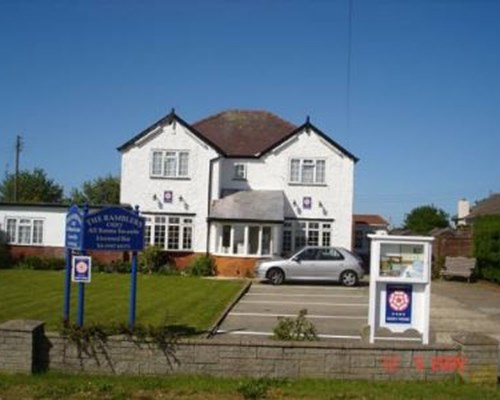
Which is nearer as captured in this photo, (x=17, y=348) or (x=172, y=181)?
(x=17, y=348)

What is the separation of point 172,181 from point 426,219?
44350mm

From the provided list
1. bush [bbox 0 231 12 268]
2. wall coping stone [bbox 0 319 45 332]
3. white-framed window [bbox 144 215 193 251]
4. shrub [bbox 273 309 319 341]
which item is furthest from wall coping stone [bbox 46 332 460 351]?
white-framed window [bbox 144 215 193 251]

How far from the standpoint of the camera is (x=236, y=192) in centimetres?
3228

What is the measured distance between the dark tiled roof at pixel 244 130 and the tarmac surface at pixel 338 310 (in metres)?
9.42

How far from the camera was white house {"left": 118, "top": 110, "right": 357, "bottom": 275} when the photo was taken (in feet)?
99.1

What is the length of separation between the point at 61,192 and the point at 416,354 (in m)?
69.3

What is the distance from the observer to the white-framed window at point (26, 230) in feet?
98.1

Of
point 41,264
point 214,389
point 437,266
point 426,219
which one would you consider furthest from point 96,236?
point 426,219

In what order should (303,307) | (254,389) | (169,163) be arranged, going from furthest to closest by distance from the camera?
(169,163), (303,307), (254,389)

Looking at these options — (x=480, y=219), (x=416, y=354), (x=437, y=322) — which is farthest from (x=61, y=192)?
(x=416, y=354)

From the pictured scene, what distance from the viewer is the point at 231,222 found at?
29.9 metres

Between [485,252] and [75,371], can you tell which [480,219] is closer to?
[485,252]

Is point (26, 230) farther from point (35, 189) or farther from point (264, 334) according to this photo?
point (35, 189)

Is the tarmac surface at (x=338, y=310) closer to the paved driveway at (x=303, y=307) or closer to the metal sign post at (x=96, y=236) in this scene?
the paved driveway at (x=303, y=307)
